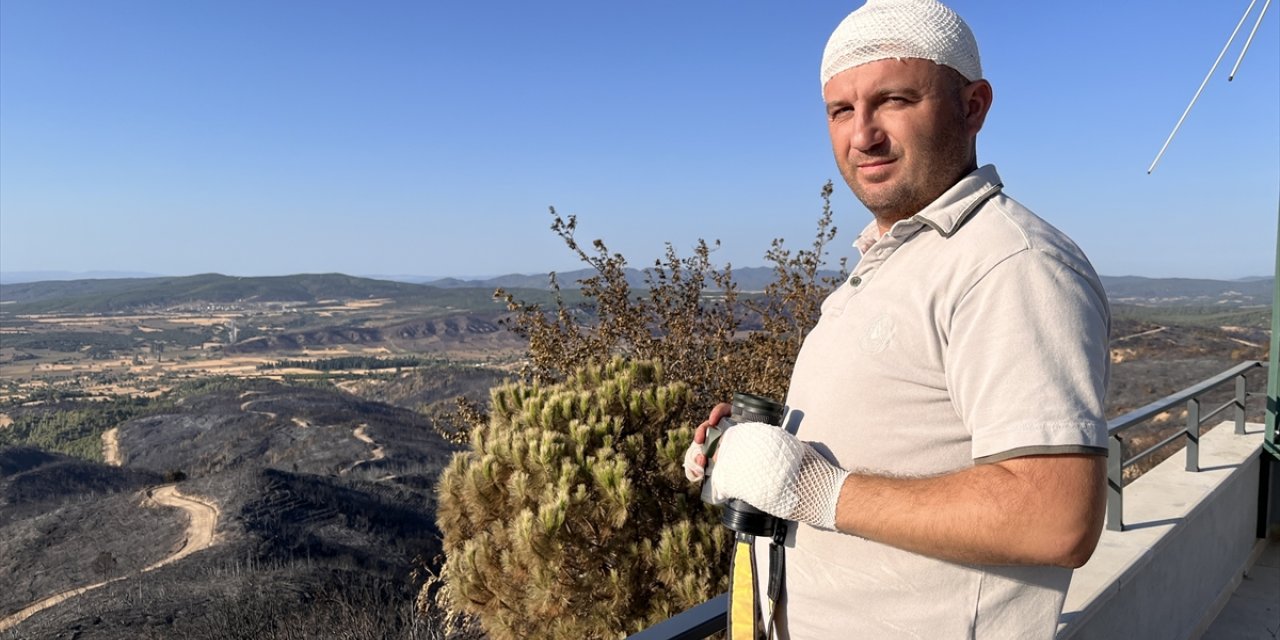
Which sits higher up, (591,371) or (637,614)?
(591,371)

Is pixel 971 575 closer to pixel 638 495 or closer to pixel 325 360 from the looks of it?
pixel 638 495

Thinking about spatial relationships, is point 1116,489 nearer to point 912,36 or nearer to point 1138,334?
point 912,36

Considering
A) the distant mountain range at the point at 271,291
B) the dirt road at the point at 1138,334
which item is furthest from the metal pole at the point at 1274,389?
the distant mountain range at the point at 271,291

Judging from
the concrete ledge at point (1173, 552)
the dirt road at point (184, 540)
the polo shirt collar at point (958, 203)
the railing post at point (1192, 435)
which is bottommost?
the dirt road at point (184, 540)

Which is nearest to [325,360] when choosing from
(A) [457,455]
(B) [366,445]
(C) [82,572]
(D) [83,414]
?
(D) [83,414]

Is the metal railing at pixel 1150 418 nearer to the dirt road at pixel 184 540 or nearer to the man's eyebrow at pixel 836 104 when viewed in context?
the man's eyebrow at pixel 836 104

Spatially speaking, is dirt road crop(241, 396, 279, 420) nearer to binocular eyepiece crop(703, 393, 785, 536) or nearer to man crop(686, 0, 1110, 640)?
binocular eyepiece crop(703, 393, 785, 536)

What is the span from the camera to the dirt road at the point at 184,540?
1282 centimetres

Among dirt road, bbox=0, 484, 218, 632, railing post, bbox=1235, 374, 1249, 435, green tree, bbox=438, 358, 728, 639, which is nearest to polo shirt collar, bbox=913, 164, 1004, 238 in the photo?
green tree, bbox=438, 358, 728, 639

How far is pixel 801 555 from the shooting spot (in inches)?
52.4

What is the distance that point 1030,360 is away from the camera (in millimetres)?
979

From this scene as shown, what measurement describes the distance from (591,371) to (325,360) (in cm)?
7912

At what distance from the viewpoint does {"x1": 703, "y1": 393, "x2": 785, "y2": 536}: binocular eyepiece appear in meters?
1.26

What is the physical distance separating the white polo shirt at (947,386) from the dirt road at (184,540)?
45.0ft
